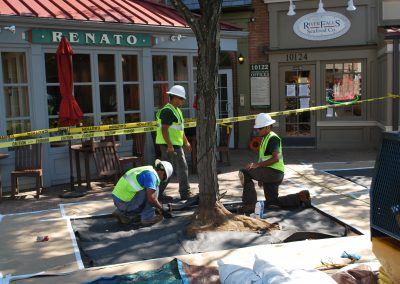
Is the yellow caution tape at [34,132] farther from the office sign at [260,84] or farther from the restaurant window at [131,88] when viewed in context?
the office sign at [260,84]

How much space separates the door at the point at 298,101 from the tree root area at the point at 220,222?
7.89 meters

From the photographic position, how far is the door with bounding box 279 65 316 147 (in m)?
14.1

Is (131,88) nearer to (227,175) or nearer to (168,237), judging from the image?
(227,175)

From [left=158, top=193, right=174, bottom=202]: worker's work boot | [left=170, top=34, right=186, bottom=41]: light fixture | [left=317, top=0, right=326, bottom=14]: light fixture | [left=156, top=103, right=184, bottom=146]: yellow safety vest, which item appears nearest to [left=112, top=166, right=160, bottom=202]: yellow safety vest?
[left=158, top=193, right=174, bottom=202]: worker's work boot

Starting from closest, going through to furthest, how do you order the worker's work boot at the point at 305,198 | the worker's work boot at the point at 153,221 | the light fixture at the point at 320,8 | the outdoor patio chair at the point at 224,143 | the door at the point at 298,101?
the worker's work boot at the point at 153,221 → the worker's work boot at the point at 305,198 → the outdoor patio chair at the point at 224,143 → the light fixture at the point at 320,8 → the door at the point at 298,101

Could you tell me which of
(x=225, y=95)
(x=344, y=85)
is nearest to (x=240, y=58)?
(x=225, y=95)

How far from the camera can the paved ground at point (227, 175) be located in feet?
27.7

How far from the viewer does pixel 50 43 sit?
9633 millimetres

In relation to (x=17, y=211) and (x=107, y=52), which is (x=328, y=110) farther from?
(x=17, y=211)

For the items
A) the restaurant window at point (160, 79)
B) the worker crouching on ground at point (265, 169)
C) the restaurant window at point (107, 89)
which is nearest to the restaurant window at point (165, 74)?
the restaurant window at point (160, 79)

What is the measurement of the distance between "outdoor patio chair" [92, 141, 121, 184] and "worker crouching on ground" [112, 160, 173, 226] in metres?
2.49

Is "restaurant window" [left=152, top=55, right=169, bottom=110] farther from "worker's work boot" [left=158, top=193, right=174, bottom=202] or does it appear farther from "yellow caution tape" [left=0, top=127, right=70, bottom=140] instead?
"worker's work boot" [left=158, top=193, right=174, bottom=202]

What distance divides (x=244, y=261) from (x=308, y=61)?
9.57m

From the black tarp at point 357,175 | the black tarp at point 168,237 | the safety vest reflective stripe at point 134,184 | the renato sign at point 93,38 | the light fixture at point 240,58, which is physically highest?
the renato sign at point 93,38
